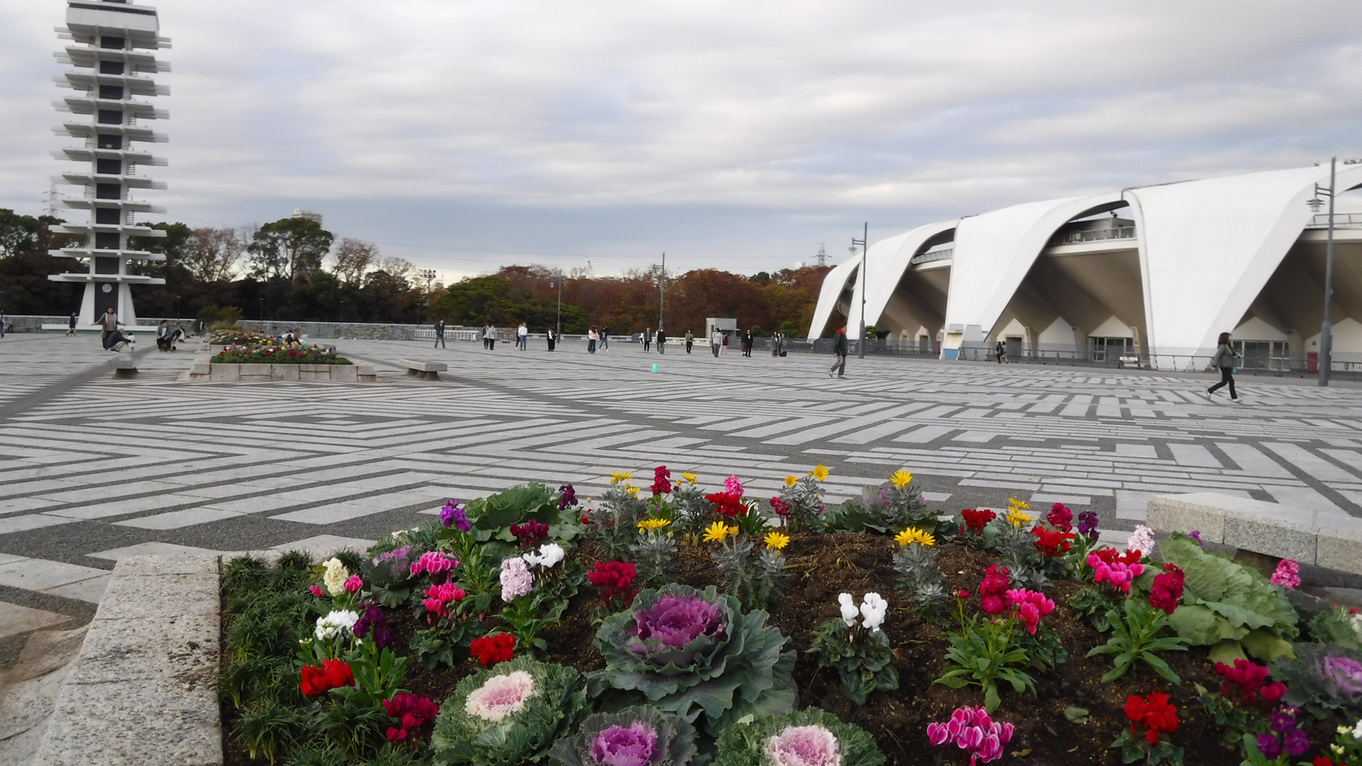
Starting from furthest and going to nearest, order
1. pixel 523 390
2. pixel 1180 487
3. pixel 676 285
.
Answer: pixel 676 285 → pixel 523 390 → pixel 1180 487

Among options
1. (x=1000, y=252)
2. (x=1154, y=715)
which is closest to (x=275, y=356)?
(x=1154, y=715)

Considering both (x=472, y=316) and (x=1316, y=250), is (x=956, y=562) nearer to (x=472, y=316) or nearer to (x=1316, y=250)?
(x=1316, y=250)

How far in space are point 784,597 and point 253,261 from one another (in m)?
81.7

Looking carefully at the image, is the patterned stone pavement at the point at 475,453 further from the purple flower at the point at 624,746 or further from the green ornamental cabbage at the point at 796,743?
the green ornamental cabbage at the point at 796,743

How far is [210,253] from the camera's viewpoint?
74250 millimetres

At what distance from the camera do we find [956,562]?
11.2 ft

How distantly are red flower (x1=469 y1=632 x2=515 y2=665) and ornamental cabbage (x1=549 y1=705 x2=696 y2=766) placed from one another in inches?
16.5

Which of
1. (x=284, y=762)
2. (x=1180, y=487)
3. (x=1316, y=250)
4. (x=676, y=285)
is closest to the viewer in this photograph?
(x=284, y=762)

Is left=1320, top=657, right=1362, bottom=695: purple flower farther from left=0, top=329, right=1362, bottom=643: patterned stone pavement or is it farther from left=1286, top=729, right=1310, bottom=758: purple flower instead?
left=0, top=329, right=1362, bottom=643: patterned stone pavement

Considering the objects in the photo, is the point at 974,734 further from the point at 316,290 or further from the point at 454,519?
the point at 316,290

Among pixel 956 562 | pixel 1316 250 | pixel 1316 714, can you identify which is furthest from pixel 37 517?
pixel 1316 250

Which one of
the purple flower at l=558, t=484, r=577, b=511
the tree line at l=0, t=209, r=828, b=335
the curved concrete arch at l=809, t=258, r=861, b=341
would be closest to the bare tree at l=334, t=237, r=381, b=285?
the tree line at l=0, t=209, r=828, b=335

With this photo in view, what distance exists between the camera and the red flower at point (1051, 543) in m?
3.27

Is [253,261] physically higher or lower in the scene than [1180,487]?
higher
